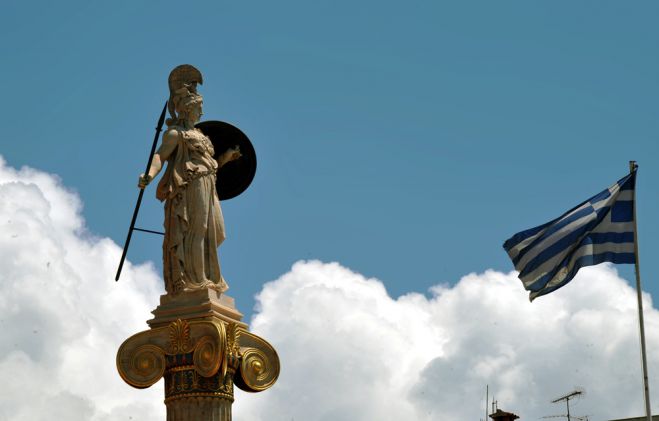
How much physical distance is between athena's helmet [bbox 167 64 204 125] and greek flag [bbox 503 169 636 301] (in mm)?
7651

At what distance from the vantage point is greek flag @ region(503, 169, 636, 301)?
96.4 feet

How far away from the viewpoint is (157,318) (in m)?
26.2

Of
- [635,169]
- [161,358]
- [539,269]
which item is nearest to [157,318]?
[161,358]

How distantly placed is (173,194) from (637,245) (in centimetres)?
903

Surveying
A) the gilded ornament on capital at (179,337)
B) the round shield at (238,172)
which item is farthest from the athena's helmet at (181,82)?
the gilded ornament on capital at (179,337)

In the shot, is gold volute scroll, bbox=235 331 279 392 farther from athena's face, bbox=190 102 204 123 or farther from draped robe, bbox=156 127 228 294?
athena's face, bbox=190 102 204 123

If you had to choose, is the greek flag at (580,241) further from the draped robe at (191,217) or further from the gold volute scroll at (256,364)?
the draped robe at (191,217)

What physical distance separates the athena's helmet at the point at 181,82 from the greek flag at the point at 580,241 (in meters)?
7.65

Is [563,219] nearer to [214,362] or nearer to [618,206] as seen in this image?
[618,206]

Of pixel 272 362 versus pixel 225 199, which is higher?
pixel 225 199

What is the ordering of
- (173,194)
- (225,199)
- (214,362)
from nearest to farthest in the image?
(214,362), (173,194), (225,199)

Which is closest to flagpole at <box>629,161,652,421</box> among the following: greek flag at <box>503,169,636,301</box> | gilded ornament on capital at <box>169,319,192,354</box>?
greek flag at <box>503,169,636,301</box>

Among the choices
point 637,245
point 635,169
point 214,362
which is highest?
A: point 635,169

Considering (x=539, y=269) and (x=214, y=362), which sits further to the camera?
(x=539, y=269)
